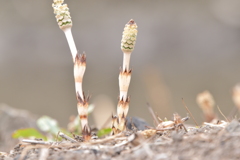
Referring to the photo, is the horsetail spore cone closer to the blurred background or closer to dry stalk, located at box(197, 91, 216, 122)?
dry stalk, located at box(197, 91, 216, 122)

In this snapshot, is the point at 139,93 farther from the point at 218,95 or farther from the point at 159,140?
the point at 159,140

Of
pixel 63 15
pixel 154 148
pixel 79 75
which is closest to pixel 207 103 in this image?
pixel 79 75

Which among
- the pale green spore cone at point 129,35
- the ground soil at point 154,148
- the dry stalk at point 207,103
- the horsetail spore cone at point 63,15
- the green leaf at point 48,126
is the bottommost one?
the ground soil at point 154,148

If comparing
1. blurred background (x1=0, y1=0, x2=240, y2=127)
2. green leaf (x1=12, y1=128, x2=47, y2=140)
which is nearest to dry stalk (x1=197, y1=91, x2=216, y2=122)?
green leaf (x1=12, y1=128, x2=47, y2=140)

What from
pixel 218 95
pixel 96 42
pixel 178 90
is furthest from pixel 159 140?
pixel 96 42

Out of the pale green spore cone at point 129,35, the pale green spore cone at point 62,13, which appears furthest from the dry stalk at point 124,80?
the pale green spore cone at point 62,13

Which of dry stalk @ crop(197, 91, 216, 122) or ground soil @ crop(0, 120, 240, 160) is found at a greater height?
dry stalk @ crop(197, 91, 216, 122)

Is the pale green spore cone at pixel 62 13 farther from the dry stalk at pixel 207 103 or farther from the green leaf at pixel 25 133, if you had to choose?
the dry stalk at pixel 207 103
